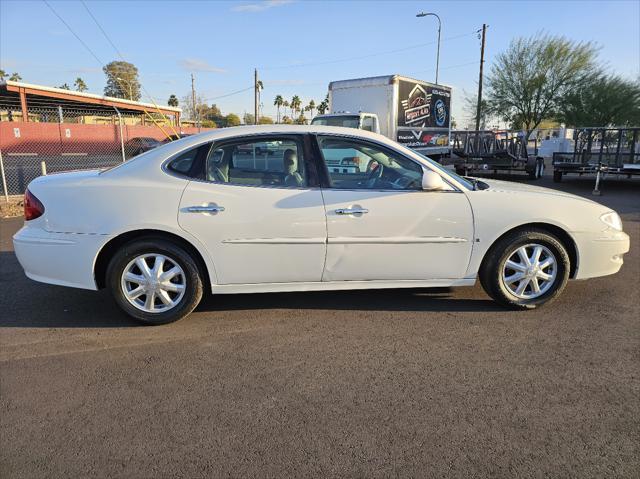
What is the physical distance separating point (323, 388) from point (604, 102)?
3625 centimetres

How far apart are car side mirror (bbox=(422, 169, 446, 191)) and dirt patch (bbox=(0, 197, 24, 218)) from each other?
818 centimetres

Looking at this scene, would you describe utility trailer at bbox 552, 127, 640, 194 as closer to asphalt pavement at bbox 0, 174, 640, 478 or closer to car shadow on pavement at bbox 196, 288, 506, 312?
car shadow on pavement at bbox 196, 288, 506, 312

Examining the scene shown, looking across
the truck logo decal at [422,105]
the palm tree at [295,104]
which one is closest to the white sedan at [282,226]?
the truck logo decal at [422,105]

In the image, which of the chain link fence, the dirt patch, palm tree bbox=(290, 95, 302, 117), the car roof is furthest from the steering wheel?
palm tree bbox=(290, 95, 302, 117)

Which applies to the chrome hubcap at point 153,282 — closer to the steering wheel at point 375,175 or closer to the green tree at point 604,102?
the steering wheel at point 375,175

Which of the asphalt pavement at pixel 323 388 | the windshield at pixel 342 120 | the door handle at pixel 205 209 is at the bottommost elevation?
the asphalt pavement at pixel 323 388

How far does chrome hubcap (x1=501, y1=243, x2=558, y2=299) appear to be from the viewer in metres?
4.07

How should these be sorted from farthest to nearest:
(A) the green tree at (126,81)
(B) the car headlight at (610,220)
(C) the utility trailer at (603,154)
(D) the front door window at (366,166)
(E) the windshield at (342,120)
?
(C) the utility trailer at (603,154)
(E) the windshield at (342,120)
(A) the green tree at (126,81)
(B) the car headlight at (610,220)
(D) the front door window at (366,166)

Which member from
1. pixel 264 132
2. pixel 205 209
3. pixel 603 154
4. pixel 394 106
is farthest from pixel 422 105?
pixel 205 209

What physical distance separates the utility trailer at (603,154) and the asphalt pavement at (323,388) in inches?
425

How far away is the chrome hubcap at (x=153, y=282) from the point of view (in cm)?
374

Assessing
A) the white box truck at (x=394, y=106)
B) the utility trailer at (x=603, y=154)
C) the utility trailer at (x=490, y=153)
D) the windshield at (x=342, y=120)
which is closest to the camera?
the windshield at (x=342, y=120)

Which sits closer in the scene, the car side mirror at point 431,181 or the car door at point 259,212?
the car door at point 259,212

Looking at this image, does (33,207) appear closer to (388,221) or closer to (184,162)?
(184,162)
